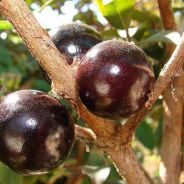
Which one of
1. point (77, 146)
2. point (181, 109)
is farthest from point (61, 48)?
point (77, 146)

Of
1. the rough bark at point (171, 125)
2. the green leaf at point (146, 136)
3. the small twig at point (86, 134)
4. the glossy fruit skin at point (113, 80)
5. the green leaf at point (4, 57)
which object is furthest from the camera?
the green leaf at point (4, 57)

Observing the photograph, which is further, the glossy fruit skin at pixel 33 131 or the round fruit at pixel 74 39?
the round fruit at pixel 74 39

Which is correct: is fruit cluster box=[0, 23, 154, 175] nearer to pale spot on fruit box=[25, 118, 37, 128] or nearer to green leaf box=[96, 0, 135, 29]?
pale spot on fruit box=[25, 118, 37, 128]

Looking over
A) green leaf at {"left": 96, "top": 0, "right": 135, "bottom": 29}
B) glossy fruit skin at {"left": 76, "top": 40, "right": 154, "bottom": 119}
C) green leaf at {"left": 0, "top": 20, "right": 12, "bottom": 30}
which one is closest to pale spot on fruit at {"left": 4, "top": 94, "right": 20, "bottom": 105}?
glossy fruit skin at {"left": 76, "top": 40, "right": 154, "bottom": 119}

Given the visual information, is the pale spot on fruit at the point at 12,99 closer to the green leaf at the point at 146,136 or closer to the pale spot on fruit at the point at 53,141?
the pale spot on fruit at the point at 53,141

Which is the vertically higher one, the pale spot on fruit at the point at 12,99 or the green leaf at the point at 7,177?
the pale spot on fruit at the point at 12,99

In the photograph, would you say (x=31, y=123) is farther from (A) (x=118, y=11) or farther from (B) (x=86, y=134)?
(A) (x=118, y=11)

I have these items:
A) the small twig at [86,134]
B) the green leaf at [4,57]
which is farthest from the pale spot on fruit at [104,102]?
the green leaf at [4,57]
